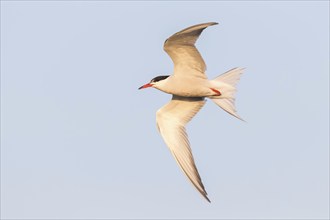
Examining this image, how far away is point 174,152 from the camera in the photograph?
13984 millimetres

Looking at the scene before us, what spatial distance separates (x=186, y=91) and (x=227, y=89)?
758 mm

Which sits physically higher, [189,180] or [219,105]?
[219,105]

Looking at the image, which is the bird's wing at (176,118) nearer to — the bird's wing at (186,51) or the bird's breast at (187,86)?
the bird's breast at (187,86)

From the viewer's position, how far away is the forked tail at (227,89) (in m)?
13.7

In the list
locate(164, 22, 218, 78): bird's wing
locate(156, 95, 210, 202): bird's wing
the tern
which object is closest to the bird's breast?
the tern

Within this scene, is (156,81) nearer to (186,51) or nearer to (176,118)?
(186,51)

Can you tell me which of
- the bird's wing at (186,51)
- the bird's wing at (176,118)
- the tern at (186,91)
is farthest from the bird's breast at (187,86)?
the bird's wing at (176,118)

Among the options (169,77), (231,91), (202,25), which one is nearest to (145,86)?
(169,77)

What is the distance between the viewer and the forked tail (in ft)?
44.9

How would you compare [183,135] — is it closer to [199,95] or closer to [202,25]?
[199,95]

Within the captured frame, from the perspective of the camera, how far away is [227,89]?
13.7 metres

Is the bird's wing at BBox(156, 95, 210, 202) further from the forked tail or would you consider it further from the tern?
the forked tail

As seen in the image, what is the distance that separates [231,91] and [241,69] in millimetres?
578

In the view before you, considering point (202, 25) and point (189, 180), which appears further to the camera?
point (189, 180)
